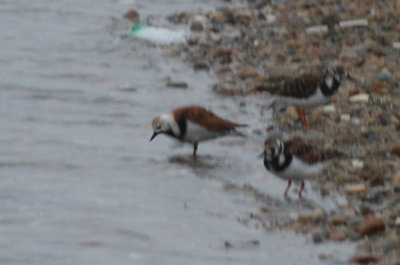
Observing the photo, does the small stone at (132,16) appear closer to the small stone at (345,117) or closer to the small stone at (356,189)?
the small stone at (345,117)

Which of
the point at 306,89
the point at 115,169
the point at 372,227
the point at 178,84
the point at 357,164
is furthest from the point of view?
the point at 178,84

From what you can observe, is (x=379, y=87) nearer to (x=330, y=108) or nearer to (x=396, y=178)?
(x=330, y=108)

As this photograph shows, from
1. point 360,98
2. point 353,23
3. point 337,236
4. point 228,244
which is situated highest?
point 353,23

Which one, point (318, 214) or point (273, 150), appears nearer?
point (318, 214)

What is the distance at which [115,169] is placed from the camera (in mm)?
10523

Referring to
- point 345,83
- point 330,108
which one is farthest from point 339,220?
point 345,83

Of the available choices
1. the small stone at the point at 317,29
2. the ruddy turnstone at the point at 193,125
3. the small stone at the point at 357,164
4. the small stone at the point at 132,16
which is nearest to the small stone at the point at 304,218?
the small stone at the point at 357,164

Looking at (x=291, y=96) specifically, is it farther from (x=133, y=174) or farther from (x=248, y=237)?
(x=248, y=237)

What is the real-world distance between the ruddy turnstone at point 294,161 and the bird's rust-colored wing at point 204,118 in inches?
45.4

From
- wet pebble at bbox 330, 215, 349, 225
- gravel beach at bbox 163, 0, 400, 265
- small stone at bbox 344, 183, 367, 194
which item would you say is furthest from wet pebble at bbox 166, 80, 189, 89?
wet pebble at bbox 330, 215, 349, 225

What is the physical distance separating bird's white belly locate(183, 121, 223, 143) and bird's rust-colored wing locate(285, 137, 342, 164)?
3.68ft

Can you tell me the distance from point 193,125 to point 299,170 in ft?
5.21

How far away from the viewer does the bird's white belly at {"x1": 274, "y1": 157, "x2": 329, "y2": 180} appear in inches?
379

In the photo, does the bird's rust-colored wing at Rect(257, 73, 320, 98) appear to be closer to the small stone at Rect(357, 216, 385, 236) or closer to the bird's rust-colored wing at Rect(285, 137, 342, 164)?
the bird's rust-colored wing at Rect(285, 137, 342, 164)
